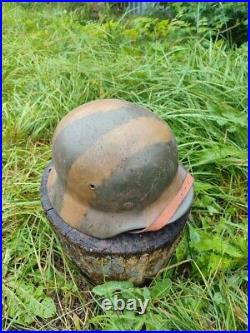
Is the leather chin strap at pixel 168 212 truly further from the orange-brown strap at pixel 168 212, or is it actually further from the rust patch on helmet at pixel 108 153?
the rust patch on helmet at pixel 108 153

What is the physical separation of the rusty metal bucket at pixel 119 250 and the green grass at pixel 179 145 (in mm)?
146

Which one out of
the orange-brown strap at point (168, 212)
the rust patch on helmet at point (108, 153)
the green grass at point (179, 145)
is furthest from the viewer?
the green grass at point (179, 145)

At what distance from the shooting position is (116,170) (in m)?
1.80

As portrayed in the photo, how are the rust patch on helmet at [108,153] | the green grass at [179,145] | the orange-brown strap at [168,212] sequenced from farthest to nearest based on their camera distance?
the green grass at [179,145] < the orange-brown strap at [168,212] < the rust patch on helmet at [108,153]

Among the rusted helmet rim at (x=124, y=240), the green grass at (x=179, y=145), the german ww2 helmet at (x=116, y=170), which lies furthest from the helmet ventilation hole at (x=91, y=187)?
the green grass at (x=179, y=145)

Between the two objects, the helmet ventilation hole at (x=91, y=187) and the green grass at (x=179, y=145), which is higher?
the helmet ventilation hole at (x=91, y=187)

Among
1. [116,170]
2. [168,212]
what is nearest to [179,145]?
[168,212]

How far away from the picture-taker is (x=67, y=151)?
6.18 ft

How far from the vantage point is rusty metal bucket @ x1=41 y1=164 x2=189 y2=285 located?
1941 mm

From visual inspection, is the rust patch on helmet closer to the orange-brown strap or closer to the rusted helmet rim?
the rusted helmet rim

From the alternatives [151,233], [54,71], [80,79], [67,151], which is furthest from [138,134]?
[54,71]

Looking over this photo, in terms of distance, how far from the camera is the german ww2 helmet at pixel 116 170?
1.81 m

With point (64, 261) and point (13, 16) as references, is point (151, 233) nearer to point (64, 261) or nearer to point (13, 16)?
point (64, 261)

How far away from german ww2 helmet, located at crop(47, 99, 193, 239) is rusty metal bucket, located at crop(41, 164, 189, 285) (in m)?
0.05
